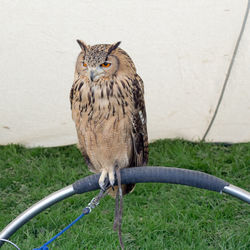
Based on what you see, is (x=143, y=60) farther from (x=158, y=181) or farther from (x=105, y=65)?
(x=158, y=181)

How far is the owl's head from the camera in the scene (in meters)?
1.45

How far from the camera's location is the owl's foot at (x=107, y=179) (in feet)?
5.03

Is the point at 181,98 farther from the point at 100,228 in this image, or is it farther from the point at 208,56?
the point at 100,228

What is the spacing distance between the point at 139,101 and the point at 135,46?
1590mm

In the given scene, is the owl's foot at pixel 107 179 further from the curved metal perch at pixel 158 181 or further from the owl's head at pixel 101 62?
the owl's head at pixel 101 62

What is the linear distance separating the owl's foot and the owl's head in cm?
36

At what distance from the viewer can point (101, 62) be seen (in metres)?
1.45

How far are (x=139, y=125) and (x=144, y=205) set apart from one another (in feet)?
4.55

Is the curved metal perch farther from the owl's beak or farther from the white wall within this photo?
the white wall

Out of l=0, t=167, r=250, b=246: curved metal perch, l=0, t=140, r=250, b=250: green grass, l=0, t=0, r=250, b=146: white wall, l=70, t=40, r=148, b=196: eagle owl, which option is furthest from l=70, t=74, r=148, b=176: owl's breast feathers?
l=0, t=0, r=250, b=146: white wall

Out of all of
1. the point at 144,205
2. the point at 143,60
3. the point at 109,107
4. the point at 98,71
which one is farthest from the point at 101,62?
the point at 143,60

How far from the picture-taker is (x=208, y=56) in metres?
3.34

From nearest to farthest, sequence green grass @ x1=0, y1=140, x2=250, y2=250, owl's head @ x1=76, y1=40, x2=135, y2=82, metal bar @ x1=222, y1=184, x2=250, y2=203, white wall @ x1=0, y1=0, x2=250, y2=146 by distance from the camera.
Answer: metal bar @ x1=222, y1=184, x2=250, y2=203 → owl's head @ x1=76, y1=40, x2=135, y2=82 → green grass @ x1=0, y1=140, x2=250, y2=250 → white wall @ x1=0, y1=0, x2=250, y2=146

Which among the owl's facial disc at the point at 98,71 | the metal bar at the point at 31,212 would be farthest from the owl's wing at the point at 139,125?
the metal bar at the point at 31,212
